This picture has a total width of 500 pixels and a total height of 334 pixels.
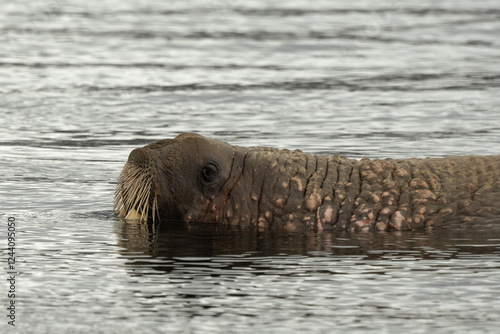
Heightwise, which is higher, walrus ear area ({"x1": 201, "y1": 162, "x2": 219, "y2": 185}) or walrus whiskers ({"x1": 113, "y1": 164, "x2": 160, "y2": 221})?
walrus ear area ({"x1": 201, "y1": 162, "x2": 219, "y2": 185})

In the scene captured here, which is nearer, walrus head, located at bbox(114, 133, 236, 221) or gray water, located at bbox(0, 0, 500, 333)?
gray water, located at bbox(0, 0, 500, 333)

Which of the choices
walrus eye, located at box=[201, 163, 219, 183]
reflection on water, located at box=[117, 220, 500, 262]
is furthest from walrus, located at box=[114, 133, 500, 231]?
reflection on water, located at box=[117, 220, 500, 262]

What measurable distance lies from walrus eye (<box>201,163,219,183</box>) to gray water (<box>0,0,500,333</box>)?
0.49 m

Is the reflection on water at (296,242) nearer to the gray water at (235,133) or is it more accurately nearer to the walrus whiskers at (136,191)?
the gray water at (235,133)

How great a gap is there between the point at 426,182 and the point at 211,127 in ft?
22.1

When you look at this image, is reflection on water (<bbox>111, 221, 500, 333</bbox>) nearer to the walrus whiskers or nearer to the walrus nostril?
the walrus whiskers

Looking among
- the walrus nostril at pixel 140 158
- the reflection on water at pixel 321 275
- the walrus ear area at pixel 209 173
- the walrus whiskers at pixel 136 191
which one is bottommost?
the reflection on water at pixel 321 275

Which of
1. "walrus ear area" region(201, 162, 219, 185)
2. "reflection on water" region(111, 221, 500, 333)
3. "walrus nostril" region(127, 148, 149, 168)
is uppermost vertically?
"walrus nostril" region(127, 148, 149, 168)

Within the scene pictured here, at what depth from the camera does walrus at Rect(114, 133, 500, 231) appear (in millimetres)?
11000

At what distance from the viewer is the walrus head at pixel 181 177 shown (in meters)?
11.0

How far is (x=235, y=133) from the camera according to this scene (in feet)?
55.4

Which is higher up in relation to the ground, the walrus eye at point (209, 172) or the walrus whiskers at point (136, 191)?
the walrus eye at point (209, 172)

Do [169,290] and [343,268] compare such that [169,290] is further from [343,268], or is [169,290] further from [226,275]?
[343,268]

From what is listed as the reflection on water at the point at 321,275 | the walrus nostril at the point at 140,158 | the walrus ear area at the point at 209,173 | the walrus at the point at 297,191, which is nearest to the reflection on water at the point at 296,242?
the reflection on water at the point at 321,275
